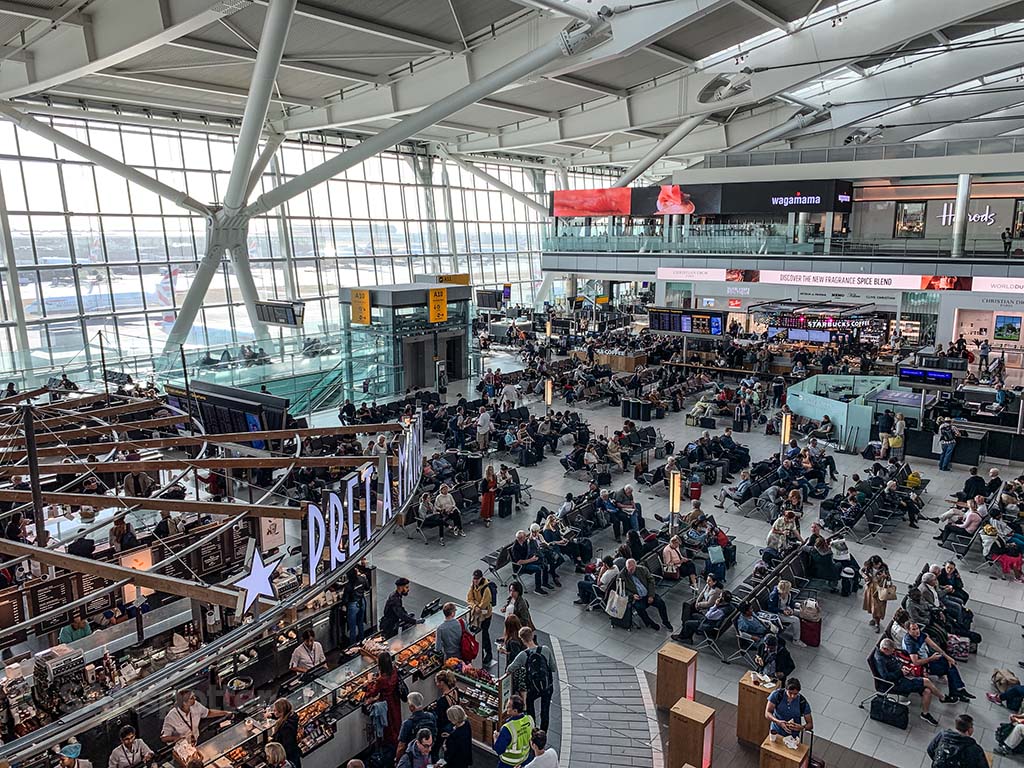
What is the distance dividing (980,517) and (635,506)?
6.47m

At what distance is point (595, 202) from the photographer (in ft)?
130

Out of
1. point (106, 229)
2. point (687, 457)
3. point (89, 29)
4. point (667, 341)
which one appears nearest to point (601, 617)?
point (687, 457)

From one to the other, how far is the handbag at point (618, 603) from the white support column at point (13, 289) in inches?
977

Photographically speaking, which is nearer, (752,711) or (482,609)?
→ (752,711)

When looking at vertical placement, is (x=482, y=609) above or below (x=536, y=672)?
below

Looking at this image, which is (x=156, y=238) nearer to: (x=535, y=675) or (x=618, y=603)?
(x=618, y=603)

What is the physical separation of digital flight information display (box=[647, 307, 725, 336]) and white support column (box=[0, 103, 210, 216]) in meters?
18.3

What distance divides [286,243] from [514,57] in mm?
17993

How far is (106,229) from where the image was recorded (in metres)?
31.2

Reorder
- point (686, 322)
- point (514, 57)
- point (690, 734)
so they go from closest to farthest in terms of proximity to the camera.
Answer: point (690, 734)
point (514, 57)
point (686, 322)

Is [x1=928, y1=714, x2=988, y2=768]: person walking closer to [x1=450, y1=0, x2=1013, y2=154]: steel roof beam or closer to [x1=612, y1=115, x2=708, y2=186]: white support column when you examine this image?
[x1=450, y1=0, x2=1013, y2=154]: steel roof beam

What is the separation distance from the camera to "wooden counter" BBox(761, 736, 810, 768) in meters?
7.64

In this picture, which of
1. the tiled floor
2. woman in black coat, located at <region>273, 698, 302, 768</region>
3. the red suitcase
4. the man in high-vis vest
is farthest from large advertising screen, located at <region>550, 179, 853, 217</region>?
woman in black coat, located at <region>273, 698, 302, 768</region>

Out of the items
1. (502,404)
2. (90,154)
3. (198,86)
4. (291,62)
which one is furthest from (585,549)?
(198,86)
